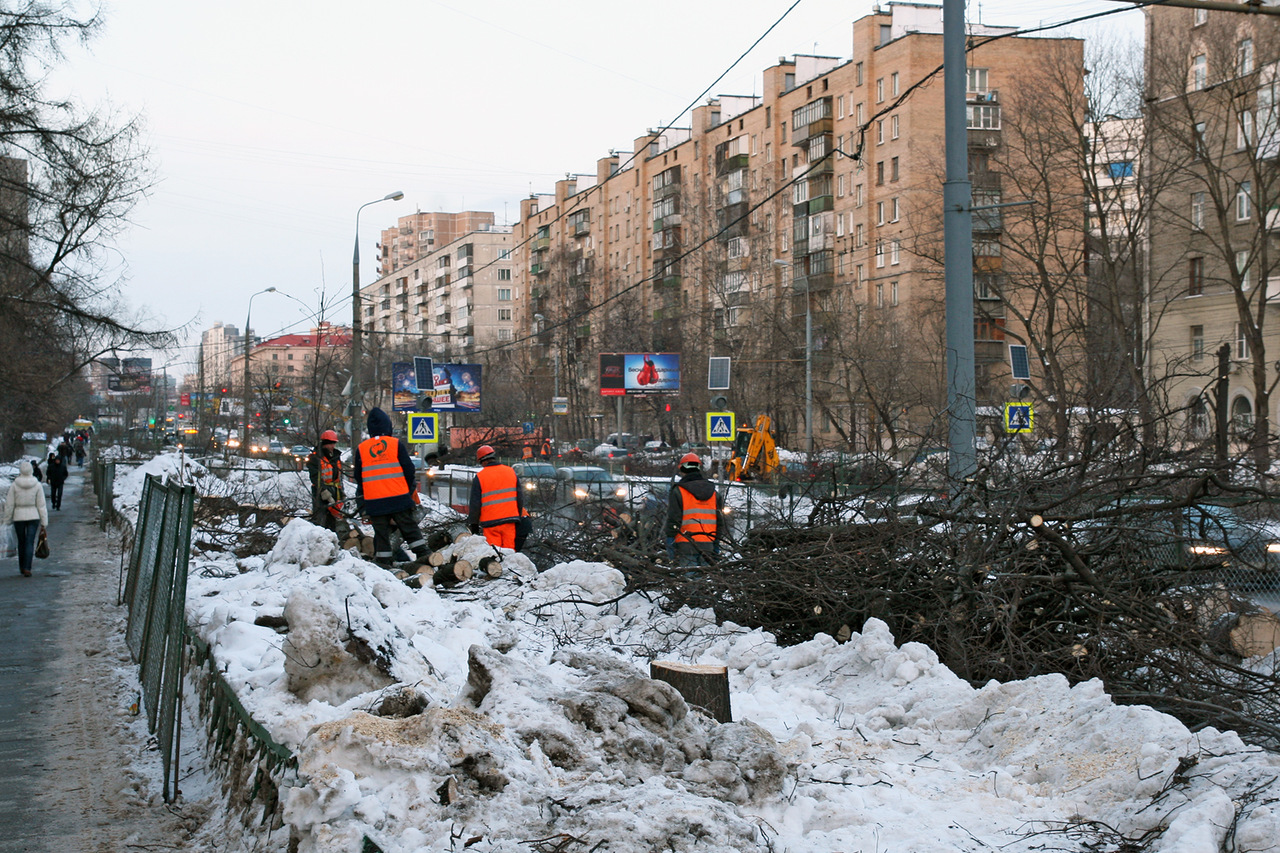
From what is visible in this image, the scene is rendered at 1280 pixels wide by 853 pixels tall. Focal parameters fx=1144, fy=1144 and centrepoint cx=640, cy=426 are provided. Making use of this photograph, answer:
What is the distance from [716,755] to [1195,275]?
4127 cm

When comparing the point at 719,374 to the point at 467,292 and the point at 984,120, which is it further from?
the point at 467,292

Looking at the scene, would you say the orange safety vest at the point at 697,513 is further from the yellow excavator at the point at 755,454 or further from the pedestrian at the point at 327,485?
the yellow excavator at the point at 755,454

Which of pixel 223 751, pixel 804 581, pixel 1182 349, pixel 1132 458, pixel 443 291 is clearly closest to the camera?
pixel 223 751

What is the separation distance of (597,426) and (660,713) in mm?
71974

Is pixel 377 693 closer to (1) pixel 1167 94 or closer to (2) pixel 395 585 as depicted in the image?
(2) pixel 395 585

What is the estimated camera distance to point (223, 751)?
6.01 m

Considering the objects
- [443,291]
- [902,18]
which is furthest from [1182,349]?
[443,291]

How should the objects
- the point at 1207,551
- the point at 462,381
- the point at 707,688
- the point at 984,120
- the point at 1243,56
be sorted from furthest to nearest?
the point at 984,120, the point at 462,381, the point at 1243,56, the point at 1207,551, the point at 707,688

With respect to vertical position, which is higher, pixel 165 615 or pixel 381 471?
pixel 381 471

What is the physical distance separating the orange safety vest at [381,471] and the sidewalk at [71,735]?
9.29ft

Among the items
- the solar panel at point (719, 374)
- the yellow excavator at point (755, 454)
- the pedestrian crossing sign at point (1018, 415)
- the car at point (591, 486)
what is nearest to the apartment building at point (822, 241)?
the yellow excavator at point (755, 454)

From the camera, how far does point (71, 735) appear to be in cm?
744

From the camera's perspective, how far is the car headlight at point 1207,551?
306 inches

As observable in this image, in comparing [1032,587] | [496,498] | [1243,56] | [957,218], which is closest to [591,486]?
[496,498]
